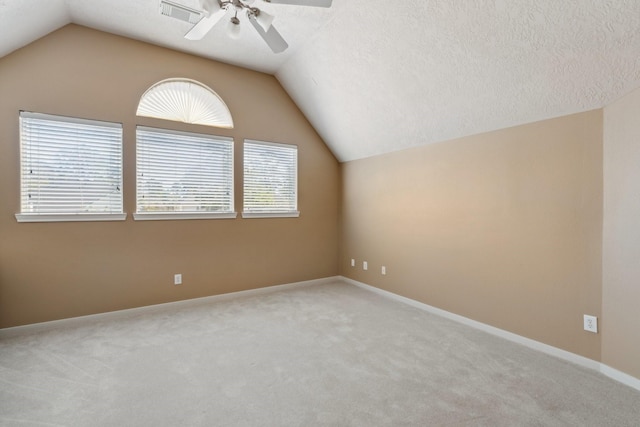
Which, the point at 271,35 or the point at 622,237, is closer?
the point at 622,237

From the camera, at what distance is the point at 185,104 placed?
12.6 feet

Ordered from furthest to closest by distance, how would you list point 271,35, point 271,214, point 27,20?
point 271,214 < point 27,20 < point 271,35

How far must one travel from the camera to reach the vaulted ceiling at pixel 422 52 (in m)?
Result: 2.07

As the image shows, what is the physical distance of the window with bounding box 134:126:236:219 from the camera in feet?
11.7

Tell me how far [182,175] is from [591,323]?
4423mm

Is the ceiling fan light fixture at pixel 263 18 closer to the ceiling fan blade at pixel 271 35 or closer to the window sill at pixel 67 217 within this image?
the ceiling fan blade at pixel 271 35

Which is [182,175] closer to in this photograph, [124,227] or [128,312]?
[124,227]

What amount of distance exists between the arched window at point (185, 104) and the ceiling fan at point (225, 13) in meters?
1.61

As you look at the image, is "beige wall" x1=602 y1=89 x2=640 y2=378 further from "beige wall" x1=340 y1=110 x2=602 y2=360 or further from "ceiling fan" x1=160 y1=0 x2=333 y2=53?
"ceiling fan" x1=160 y1=0 x2=333 y2=53

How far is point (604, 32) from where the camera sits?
194cm

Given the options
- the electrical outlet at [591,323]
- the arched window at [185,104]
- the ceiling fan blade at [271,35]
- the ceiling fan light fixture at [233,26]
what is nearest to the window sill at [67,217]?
the arched window at [185,104]

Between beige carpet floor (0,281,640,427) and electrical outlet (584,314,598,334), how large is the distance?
1.04 ft

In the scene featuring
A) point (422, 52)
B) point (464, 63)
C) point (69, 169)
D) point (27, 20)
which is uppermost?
point (27, 20)

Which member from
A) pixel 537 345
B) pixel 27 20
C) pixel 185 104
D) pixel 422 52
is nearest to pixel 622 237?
pixel 537 345
